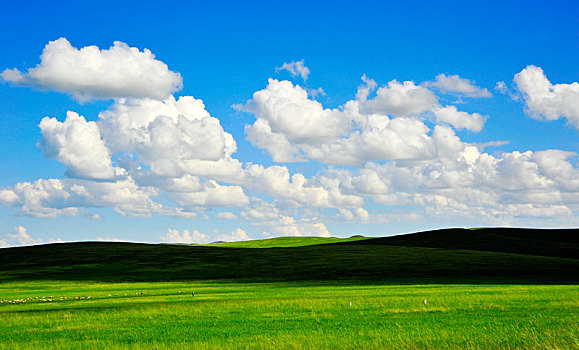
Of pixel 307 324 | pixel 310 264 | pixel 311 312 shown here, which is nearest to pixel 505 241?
pixel 310 264

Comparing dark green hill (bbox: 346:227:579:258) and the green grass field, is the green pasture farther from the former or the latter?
dark green hill (bbox: 346:227:579:258)

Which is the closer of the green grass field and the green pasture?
the green pasture

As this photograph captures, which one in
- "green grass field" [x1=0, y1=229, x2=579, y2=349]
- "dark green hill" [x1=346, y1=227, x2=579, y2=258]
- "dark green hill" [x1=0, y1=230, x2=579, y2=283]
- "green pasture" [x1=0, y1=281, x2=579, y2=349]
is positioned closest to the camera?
"green pasture" [x1=0, y1=281, x2=579, y2=349]

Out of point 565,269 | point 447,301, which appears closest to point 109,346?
point 447,301

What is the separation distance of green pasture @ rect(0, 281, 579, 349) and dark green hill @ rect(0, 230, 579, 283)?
1072 inches

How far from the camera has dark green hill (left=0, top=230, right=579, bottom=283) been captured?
66.5 meters

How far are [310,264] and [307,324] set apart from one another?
184ft

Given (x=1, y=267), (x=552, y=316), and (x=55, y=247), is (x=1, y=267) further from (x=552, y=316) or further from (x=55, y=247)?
(x=552, y=316)

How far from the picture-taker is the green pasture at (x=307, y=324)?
19042 mm

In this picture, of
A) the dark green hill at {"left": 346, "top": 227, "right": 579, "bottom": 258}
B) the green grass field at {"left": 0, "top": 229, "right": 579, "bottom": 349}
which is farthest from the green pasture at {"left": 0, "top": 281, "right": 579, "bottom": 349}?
the dark green hill at {"left": 346, "top": 227, "right": 579, "bottom": 258}

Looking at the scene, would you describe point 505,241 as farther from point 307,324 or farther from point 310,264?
point 307,324

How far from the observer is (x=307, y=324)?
24.9 m

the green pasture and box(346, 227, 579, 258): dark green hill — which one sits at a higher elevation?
box(346, 227, 579, 258): dark green hill

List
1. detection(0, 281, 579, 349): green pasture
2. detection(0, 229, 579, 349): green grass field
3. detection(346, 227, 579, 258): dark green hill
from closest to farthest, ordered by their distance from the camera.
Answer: detection(0, 281, 579, 349): green pasture
detection(0, 229, 579, 349): green grass field
detection(346, 227, 579, 258): dark green hill
